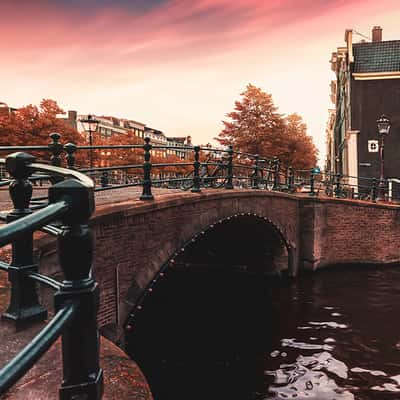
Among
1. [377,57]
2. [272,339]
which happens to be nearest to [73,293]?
[272,339]

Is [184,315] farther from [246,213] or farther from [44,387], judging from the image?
[44,387]

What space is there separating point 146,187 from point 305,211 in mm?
9731

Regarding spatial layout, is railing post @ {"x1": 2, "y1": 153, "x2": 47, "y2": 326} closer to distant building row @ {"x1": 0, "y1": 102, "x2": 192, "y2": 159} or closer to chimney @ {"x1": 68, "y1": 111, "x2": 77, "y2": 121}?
distant building row @ {"x1": 0, "y1": 102, "x2": 192, "y2": 159}

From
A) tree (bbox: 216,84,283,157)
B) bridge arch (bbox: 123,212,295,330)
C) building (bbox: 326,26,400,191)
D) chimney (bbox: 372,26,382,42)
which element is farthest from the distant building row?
bridge arch (bbox: 123,212,295,330)

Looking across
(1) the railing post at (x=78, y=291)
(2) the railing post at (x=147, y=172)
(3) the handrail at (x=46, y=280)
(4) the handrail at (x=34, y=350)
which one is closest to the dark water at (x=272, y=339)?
(2) the railing post at (x=147, y=172)

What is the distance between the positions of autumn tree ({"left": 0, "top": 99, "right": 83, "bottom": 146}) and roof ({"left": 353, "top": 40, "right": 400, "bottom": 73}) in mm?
19790

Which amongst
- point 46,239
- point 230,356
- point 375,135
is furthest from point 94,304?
point 375,135

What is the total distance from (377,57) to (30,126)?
22.6 metres

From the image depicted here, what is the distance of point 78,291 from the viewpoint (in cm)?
138

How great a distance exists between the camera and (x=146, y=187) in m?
6.72

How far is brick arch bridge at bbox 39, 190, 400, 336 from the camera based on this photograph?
5.89 meters

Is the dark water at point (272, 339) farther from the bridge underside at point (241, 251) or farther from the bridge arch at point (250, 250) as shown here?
the bridge underside at point (241, 251)

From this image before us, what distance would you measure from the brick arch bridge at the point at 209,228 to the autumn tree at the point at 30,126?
19.7m

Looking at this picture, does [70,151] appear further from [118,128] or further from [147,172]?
[118,128]
